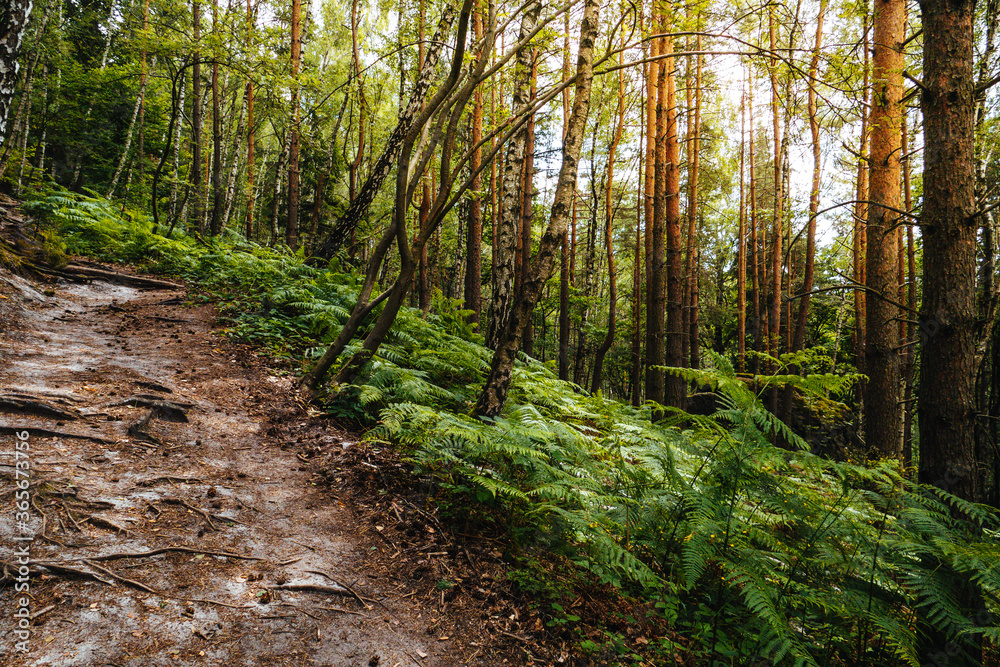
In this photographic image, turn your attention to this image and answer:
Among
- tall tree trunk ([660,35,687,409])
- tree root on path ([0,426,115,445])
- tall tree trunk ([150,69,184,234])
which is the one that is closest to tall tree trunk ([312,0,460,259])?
tall tree trunk ([150,69,184,234])

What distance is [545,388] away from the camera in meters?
6.07

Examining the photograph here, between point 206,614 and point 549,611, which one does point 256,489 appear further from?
point 549,611

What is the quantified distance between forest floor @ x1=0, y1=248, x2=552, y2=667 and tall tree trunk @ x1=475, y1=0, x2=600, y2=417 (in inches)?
46.5

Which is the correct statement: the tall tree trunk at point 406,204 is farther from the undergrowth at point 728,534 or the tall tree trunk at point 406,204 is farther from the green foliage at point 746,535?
the green foliage at point 746,535

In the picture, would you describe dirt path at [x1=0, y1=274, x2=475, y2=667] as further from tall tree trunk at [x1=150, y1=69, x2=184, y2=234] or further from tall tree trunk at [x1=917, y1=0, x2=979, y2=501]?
tall tree trunk at [x1=150, y1=69, x2=184, y2=234]

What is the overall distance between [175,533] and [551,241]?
11.5 ft

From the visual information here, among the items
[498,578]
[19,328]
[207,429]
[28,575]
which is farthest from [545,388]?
[19,328]

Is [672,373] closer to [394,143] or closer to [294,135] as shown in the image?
[394,143]

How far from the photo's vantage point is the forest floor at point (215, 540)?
1.89 m

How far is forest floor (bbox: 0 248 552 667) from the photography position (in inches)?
74.4

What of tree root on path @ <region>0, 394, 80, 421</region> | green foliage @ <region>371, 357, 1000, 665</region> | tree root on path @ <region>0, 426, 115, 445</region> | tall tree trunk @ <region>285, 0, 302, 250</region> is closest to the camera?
green foliage @ <region>371, 357, 1000, 665</region>

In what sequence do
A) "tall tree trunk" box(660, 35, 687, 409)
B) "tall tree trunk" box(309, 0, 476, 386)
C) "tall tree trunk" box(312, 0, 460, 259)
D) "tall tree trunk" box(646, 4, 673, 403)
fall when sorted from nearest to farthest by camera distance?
"tall tree trunk" box(309, 0, 476, 386), "tall tree trunk" box(312, 0, 460, 259), "tall tree trunk" box(660, 35, 687, 409), "tall tree trunk" box(646, 4, 673, 403)

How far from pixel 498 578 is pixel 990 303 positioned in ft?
14.3

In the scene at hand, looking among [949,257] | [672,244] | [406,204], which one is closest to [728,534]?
[949,257]
